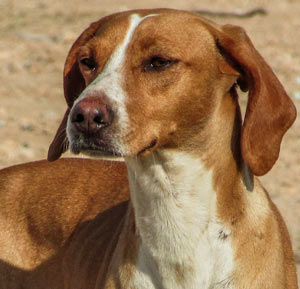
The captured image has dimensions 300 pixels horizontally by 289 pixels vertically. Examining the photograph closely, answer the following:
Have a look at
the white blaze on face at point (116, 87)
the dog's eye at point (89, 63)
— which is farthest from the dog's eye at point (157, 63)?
the dog's eye at point (89, 63)

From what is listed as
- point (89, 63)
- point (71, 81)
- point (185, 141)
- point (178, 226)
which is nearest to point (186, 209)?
point (178, 226)

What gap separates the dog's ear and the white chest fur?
242 millimetres

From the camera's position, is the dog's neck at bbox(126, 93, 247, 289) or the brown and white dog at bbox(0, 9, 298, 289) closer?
the brown and white dog at bbox(0, 9, 298, 289)

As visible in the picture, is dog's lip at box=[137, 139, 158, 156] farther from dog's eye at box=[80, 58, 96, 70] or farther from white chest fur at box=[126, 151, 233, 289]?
dog's eye at box=[80, 58, 96, 70]

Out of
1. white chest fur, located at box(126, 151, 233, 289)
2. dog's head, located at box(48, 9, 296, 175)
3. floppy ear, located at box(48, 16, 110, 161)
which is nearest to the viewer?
dog's head, located at box(48, 9, 296, 175)

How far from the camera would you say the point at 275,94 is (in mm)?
4137

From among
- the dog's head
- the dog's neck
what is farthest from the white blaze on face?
the dog's neck

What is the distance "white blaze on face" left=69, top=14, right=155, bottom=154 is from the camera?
3.88m

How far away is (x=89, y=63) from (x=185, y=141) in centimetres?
61

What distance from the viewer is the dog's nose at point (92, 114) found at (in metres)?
3.82

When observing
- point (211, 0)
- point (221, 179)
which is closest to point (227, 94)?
point (221, 179)

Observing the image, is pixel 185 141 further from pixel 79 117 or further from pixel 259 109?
pixel 79 117

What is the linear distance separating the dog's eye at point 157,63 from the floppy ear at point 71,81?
62 centimetres

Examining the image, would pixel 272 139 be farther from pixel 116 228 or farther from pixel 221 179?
pixel 116 228
